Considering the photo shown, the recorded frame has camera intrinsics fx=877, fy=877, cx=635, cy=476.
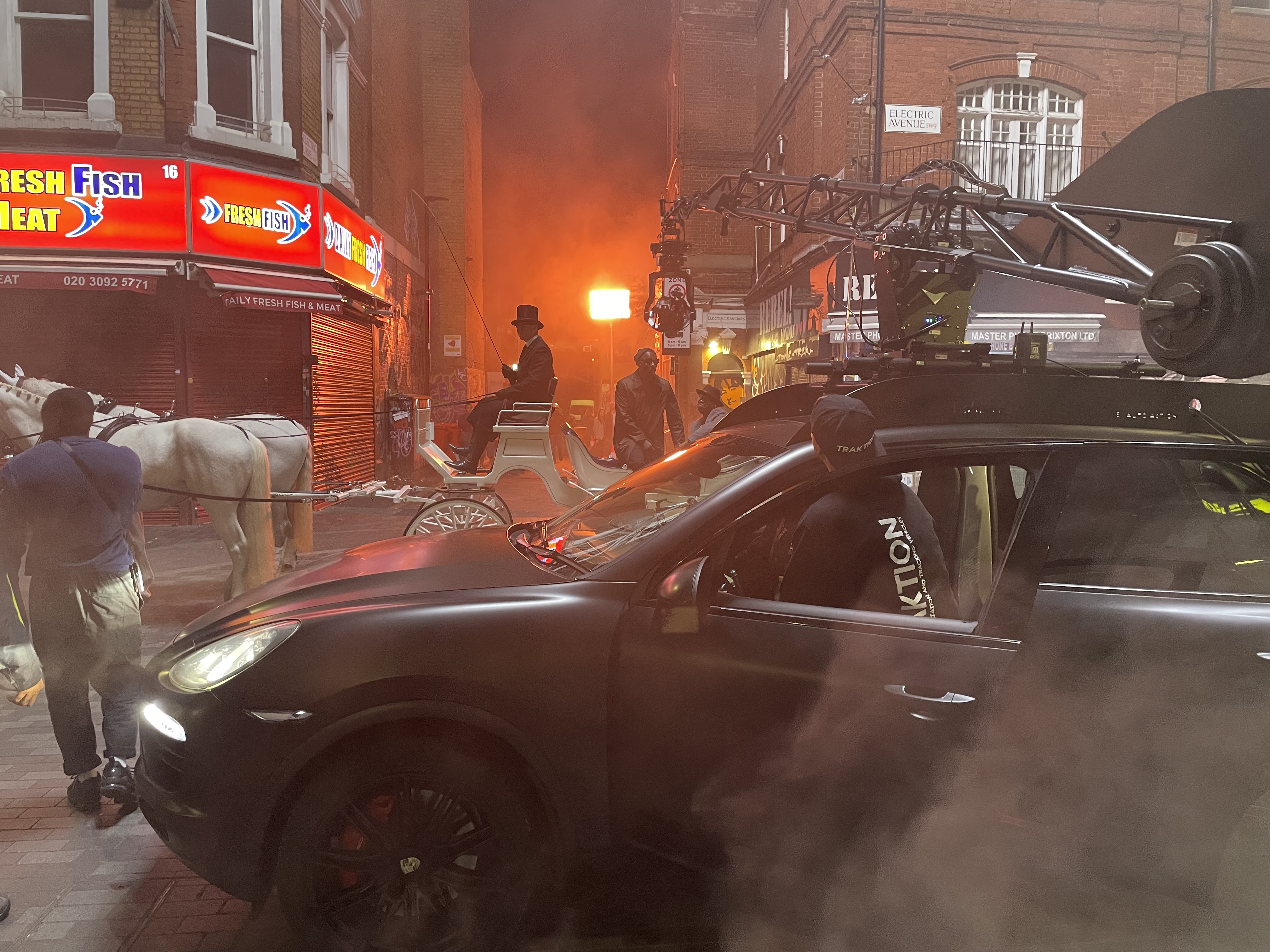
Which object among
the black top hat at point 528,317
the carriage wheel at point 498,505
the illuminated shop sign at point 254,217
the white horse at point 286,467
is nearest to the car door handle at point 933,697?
the carriage wheel at point 498,505

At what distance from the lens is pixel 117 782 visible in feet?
12.6

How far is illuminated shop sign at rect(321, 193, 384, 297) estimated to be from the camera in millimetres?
14664

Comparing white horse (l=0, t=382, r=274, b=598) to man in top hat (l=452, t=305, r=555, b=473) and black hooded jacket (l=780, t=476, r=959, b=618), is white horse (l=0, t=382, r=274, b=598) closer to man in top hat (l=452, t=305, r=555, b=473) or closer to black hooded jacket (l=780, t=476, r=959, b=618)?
man in top hat (l=452, t=305, r=555, b=473)

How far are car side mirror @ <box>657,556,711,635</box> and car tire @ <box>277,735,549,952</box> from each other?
67 centimetres

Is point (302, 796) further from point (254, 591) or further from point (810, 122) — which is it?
point (810, 122)

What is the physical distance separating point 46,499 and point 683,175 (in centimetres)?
3261

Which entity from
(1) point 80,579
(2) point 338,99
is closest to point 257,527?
(1) point 80,579

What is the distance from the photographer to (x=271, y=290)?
12875 mm

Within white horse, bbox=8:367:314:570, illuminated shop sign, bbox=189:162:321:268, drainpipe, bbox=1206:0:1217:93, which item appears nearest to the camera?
white horse, bbox=8:367:314:570

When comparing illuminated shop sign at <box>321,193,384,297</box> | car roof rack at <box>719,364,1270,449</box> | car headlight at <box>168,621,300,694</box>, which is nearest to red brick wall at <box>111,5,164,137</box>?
illuminated shop sign at <box>321,193,384,297</box>

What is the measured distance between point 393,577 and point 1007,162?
1969 cm

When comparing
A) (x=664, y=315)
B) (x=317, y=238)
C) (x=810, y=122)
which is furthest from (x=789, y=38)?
(x=317, y=238)

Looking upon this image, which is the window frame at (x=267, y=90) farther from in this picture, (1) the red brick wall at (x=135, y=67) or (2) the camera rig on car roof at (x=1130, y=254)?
(2) the camera rig on car roof at (x=1130, y=254)

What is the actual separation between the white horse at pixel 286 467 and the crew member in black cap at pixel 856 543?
19.2 feet
